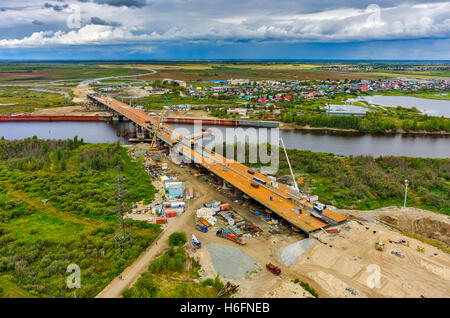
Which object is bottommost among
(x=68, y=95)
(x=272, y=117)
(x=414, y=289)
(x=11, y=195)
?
(x=414, y=289)

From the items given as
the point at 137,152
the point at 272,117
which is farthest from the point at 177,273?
the point at 272,117

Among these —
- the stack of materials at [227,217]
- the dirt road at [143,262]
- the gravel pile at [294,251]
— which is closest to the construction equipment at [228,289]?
the gravel pile at [294,251]

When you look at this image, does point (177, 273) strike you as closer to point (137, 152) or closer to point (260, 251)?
point (260, 251)

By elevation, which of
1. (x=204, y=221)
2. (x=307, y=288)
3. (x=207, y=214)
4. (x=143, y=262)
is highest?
(x=207, y=214)

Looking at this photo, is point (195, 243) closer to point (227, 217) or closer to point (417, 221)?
point (227, 217)

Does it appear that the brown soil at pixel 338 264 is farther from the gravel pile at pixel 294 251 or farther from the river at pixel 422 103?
the river at pixel 422 103

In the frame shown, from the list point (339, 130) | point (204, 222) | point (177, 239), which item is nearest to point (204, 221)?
point (204, 222)
